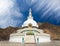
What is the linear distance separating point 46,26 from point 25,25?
46615mm

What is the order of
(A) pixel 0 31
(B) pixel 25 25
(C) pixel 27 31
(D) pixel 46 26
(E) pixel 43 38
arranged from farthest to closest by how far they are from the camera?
(D) pixel 46 26, (A) pixel 0 31, (B) pixel 25 25, (C) pixel 27 31, (E) pixel 43 38

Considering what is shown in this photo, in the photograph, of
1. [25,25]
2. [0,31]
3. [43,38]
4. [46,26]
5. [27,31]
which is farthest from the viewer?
[46,26]

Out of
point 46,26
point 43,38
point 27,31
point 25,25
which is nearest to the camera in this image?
point 43,38

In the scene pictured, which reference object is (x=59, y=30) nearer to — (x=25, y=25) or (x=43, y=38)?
(x=25, y=25)

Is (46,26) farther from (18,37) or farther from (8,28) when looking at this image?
(18,37)

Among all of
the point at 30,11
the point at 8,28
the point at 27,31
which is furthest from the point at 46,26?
the point at 27,31

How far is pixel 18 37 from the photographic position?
113 feet

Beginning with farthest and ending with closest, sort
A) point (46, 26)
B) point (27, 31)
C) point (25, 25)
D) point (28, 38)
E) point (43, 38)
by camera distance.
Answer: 1. point (46, 26)
2. point (25, 25)
3. point (27, 31)
4. point (43, 38)
5. point (28, 38)

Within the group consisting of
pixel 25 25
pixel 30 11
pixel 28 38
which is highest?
pixel 30 11

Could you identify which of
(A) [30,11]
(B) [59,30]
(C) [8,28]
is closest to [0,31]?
(C) [8,28]

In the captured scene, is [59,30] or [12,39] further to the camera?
[59,30]

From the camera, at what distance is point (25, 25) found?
5222 cm

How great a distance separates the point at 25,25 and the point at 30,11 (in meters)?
4.54

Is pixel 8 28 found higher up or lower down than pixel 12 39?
higher up
